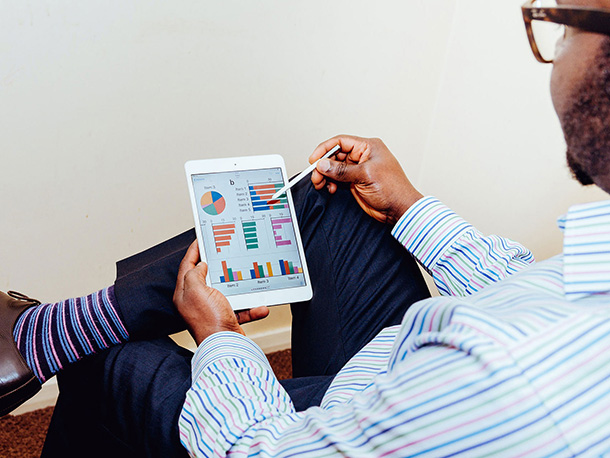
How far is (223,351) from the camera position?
2.23 feet

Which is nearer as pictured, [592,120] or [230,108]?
[592,120]

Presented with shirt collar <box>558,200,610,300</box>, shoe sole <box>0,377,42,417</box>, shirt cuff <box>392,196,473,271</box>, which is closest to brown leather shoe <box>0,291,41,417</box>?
shoe sole <box>0,377,42,417</box>

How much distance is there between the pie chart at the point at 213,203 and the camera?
91 centimetres

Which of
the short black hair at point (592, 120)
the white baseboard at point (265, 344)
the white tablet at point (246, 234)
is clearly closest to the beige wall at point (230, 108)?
the white baseboard at point (265, 344)

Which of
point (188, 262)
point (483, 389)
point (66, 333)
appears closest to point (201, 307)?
point (188, 262)

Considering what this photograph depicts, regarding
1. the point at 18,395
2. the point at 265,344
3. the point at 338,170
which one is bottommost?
the point at 265,344

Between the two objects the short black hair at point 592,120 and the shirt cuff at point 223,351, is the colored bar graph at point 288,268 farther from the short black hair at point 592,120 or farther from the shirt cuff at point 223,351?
the short black hair at point 592,120

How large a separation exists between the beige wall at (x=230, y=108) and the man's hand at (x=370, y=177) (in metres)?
0.29

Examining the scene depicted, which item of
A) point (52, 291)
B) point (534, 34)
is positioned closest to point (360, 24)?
point (534, 34)

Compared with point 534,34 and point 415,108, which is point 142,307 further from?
point 415,108

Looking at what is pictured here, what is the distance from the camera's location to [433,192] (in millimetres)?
1478

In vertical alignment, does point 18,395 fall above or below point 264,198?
below

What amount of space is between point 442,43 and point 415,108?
0.53 feet

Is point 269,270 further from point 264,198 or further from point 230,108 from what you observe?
point 230,108
